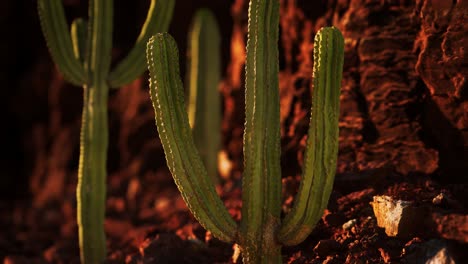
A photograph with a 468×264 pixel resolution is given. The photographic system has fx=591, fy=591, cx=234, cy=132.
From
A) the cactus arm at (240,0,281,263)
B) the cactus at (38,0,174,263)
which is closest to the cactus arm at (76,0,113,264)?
the cactus at (38,0,174,263)

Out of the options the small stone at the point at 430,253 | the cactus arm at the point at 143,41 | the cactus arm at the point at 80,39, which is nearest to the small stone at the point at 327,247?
the small stone at the point at 430,253

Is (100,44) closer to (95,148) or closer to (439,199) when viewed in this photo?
(95,148)

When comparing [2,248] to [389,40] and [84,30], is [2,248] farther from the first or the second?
[389,40]

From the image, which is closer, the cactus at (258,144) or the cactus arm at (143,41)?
the cactus at (258,144)

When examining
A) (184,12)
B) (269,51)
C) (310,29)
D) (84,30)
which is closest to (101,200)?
(84,30)

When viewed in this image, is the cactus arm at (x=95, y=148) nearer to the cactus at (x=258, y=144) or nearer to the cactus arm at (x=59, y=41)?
the cactus arm at (x=59, y=41)

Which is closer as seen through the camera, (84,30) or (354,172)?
(354,172)
